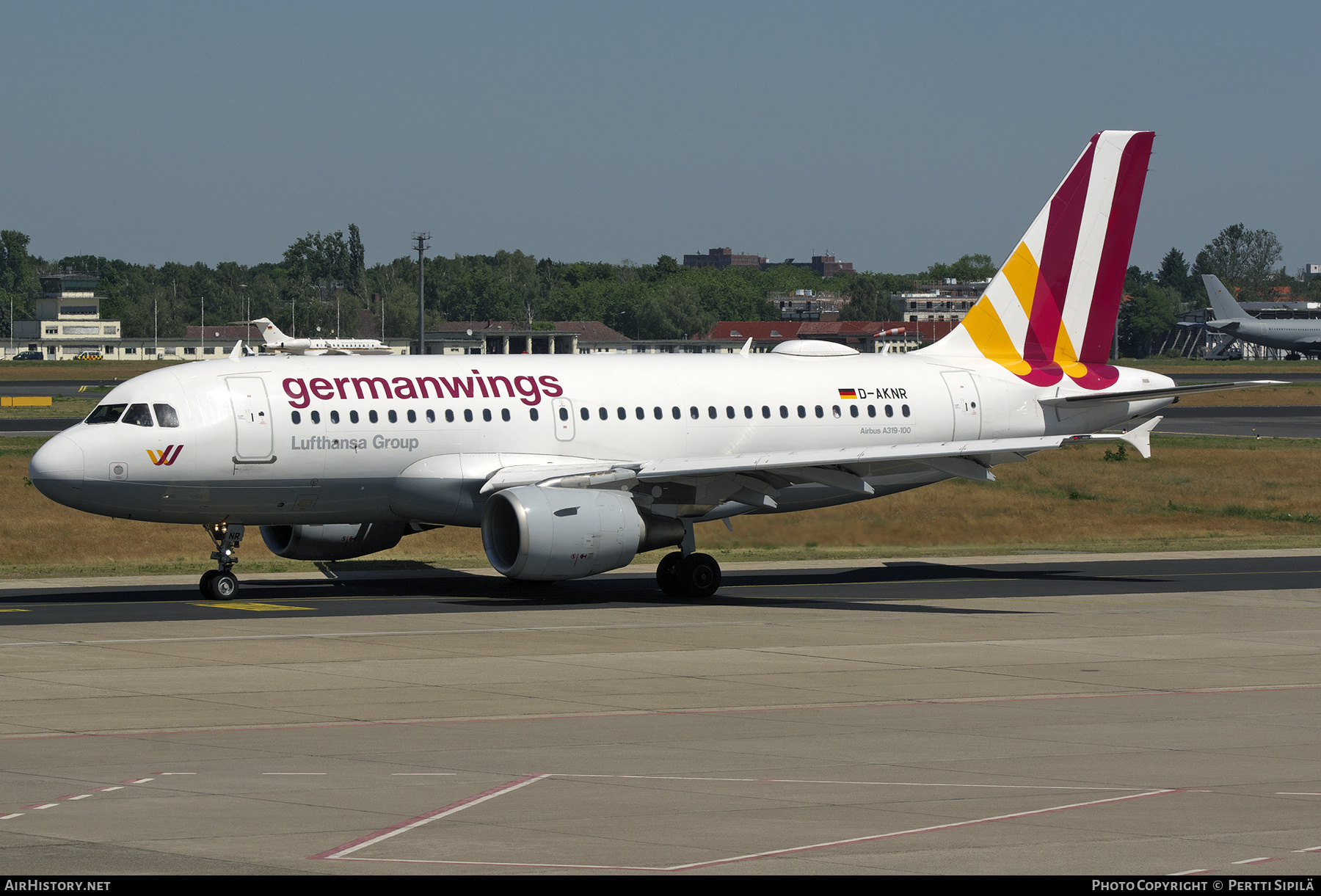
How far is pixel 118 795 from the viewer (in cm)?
1552

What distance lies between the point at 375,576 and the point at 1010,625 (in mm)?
14828

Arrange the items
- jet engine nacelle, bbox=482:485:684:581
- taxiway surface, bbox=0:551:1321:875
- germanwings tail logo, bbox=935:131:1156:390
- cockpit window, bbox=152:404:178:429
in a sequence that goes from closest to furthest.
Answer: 1. taxiway surface, bbox=0:551:1321:875
2. jet engine nacelle, bbox=482:485:684:581
3. cockpit window, bbox=152:404:178:429
4. germanwings tail logo, bbox=935:131:1156:390

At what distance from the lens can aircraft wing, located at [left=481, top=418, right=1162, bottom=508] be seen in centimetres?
3241

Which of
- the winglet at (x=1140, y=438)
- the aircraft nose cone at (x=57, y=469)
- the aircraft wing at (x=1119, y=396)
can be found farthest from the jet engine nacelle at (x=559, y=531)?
the aircraft wing at (x=1119, y=396)

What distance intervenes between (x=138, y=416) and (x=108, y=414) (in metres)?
0.61

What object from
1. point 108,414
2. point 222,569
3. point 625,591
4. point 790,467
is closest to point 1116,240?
point 790,467

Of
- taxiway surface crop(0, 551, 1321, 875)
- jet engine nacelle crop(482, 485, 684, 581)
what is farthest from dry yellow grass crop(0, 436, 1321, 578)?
jet engine nacelle crop(482, 485, 684, 581)

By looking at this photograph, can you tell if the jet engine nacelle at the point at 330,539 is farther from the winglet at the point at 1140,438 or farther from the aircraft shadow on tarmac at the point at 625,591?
the winglet at the point at 1140,438

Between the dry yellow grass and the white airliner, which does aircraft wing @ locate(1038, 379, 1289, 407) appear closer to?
the white airliner

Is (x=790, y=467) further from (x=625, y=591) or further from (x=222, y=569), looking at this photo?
(x=222, y=569)

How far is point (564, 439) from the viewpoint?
34500mm

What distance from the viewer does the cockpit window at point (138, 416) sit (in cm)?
3144

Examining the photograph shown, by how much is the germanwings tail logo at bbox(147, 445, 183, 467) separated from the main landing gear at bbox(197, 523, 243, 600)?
1.80 metres
